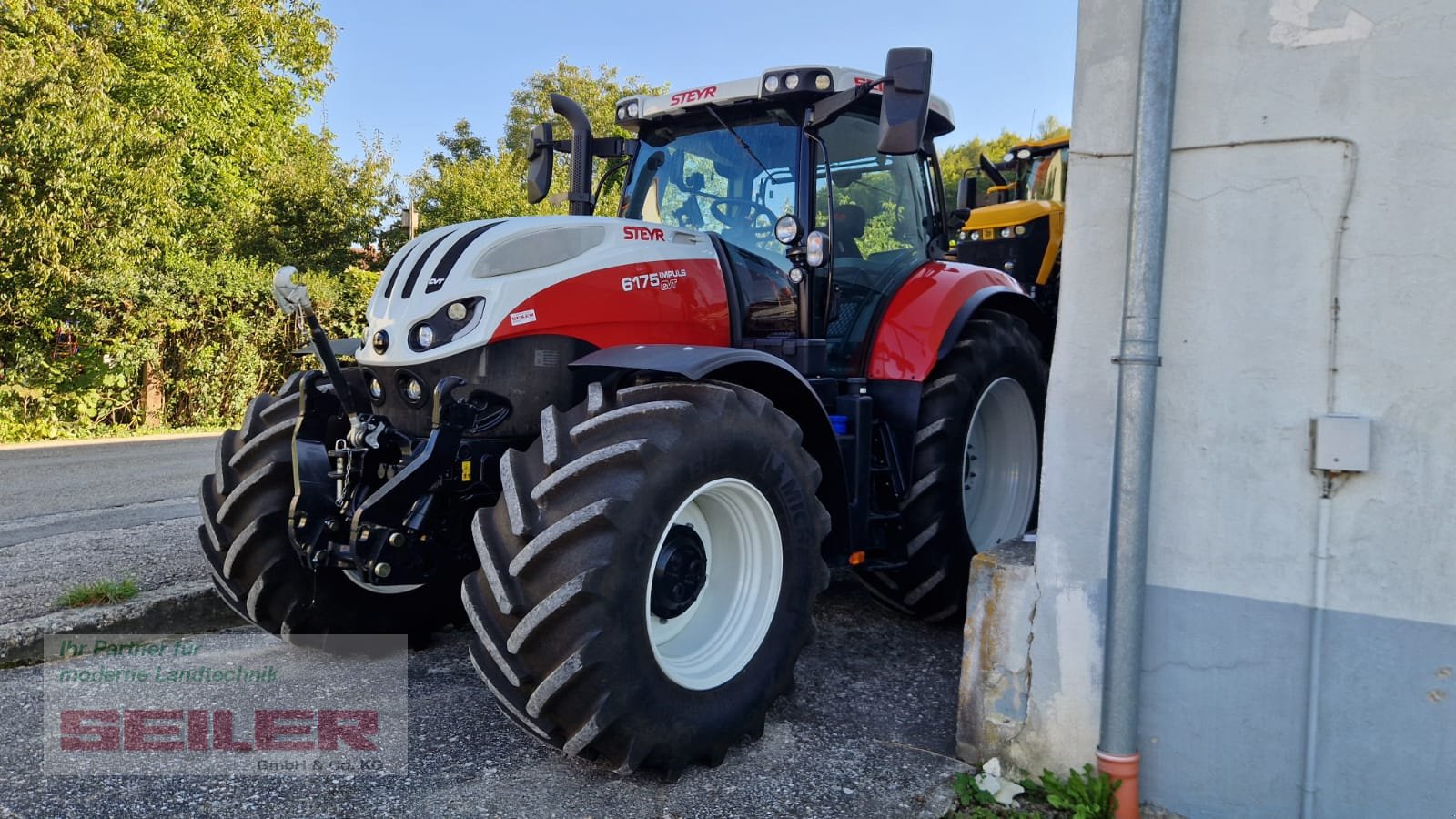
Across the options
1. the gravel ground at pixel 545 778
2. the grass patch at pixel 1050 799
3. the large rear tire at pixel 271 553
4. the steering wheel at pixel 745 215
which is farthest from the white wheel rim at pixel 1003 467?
the large rear tire at pixel 271 553

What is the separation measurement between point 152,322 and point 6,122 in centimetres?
276

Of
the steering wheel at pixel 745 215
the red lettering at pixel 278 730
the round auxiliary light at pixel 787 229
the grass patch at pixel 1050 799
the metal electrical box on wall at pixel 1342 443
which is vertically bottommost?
the red lettering at pixel 278 730

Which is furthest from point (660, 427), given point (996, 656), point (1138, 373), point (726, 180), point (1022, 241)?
point (1022, 241)

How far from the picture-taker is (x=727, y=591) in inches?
136

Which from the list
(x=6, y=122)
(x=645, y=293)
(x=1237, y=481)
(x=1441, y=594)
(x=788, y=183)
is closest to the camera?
(x=1441, y=594)

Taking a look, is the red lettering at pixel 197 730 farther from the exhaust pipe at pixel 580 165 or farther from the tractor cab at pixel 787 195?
the exhaust pipe at pixel 580 165

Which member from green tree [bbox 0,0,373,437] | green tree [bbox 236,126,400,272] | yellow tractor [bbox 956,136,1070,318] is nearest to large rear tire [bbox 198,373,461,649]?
yellow tractor [bbox 956,136,1070,318]

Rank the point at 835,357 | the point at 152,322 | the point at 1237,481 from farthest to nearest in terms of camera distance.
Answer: the point at 152,322 < the point at 835,357 < the point at 1237,481

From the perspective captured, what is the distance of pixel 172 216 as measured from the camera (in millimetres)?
13406

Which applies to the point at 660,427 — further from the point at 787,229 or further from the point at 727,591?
the point at 787,229

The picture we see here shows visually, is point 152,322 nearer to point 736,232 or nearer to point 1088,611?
point 736,232

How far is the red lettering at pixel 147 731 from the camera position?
3176 millimetres

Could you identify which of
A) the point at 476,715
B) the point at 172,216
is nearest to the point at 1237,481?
the point at 476,715

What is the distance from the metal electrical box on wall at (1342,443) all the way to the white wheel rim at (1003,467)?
250cm
